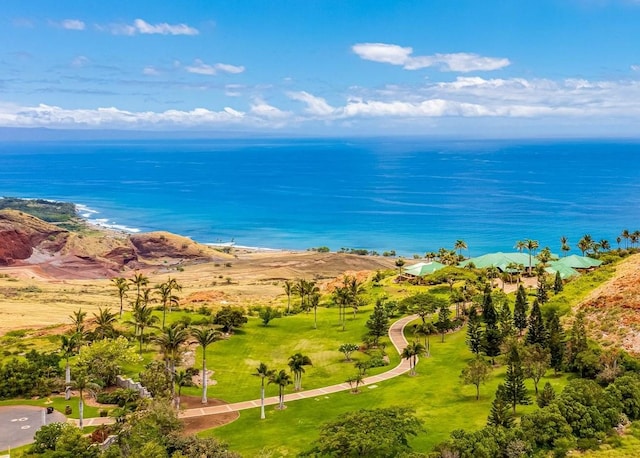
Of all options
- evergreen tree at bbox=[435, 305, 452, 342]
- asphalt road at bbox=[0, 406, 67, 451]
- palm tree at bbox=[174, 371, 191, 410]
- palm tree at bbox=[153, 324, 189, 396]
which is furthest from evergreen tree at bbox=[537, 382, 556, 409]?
asphalt road at bbox=[0, 406, 67, 451]

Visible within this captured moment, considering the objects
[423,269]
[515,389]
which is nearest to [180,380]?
[515,389]

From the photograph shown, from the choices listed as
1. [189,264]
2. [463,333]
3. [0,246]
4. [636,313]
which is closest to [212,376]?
[463,333]

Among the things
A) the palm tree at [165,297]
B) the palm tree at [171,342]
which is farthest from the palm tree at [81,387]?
the palm tree at [165,297]

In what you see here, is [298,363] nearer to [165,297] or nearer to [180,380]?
[180,380]

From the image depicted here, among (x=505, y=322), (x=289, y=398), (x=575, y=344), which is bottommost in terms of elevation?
(x=289, y=398)

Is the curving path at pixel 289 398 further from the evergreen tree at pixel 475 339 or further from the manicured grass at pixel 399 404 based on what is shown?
the evergreen tree at pixel 475 339

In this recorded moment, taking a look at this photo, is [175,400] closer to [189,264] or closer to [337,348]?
[337,348]

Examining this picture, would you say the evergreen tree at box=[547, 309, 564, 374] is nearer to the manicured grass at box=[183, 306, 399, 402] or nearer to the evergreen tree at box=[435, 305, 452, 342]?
the evergreen tree at box=[435, 305, 452, 342]
